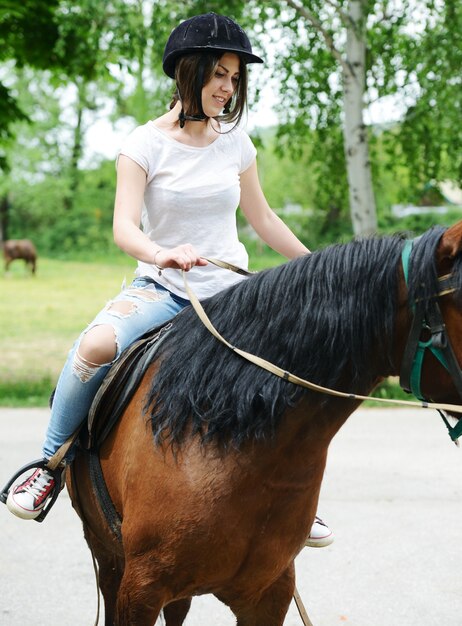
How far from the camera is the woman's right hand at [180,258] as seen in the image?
7.32 ft

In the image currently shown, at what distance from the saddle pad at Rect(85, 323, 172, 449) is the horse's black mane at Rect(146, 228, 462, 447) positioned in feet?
0.44

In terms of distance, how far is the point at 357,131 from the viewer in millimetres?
9570

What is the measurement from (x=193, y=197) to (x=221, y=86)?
0.34m

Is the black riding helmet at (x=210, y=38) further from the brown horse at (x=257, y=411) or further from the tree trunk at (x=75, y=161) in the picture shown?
the tree trunk at (x=75, y=161)

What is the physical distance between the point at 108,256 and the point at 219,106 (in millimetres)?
33636

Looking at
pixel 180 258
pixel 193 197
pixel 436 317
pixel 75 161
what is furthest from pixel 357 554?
pixel 75 161

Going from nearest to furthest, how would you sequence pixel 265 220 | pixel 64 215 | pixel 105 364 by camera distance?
pixel 105 364 < pixel 265 220 < pixel 64 215

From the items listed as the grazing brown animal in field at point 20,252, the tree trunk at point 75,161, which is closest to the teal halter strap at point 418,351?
the grazing brown animal in field at point 20,252

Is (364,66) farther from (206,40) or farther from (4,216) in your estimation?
(4,216)

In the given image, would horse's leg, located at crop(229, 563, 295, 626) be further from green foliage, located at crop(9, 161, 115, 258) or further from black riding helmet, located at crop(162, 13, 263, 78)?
green foliage, located at crop(9, 161, 115, 258)

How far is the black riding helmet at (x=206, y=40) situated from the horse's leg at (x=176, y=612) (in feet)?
5.93

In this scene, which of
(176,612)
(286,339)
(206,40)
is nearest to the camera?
(286,339)

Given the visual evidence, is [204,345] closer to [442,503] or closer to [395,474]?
[442,503]

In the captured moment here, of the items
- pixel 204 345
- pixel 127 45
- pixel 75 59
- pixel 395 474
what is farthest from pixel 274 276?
pixel 75 59
